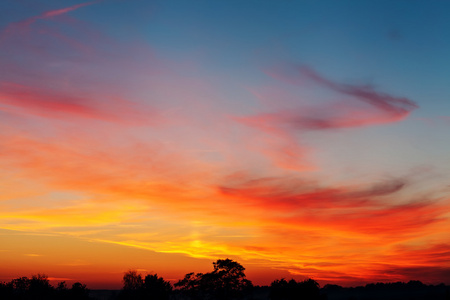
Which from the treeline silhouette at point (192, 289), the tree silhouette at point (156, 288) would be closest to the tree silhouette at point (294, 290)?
the treeline silhouette at point (192, 289)

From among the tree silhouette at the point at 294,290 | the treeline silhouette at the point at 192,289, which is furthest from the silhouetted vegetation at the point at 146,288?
the tree silhouette at the point at 294,290

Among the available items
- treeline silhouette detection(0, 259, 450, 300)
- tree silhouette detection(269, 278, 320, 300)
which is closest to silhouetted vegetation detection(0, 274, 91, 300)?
treeline silhouette detection(0, 259, 450, 300)

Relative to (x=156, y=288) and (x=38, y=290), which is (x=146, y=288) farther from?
(x=38, y=290)

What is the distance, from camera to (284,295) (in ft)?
376

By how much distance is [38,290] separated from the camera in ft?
Result: 488

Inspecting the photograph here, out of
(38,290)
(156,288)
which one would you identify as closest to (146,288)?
(156,288)

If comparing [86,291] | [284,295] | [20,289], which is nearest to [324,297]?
[284,295]

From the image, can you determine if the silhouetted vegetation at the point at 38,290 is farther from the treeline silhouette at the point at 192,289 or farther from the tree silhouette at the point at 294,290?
the tree silhouette at the point at 294,290

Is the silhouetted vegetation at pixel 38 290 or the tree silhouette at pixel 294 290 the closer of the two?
the tree silhouette at pixel 294 290

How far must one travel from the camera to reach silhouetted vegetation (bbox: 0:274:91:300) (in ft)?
466

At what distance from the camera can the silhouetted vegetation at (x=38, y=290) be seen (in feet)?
466

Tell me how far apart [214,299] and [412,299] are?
3465 inches

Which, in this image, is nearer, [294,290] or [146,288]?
[294,290]

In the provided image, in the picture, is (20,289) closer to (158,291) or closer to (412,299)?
(158,291)
